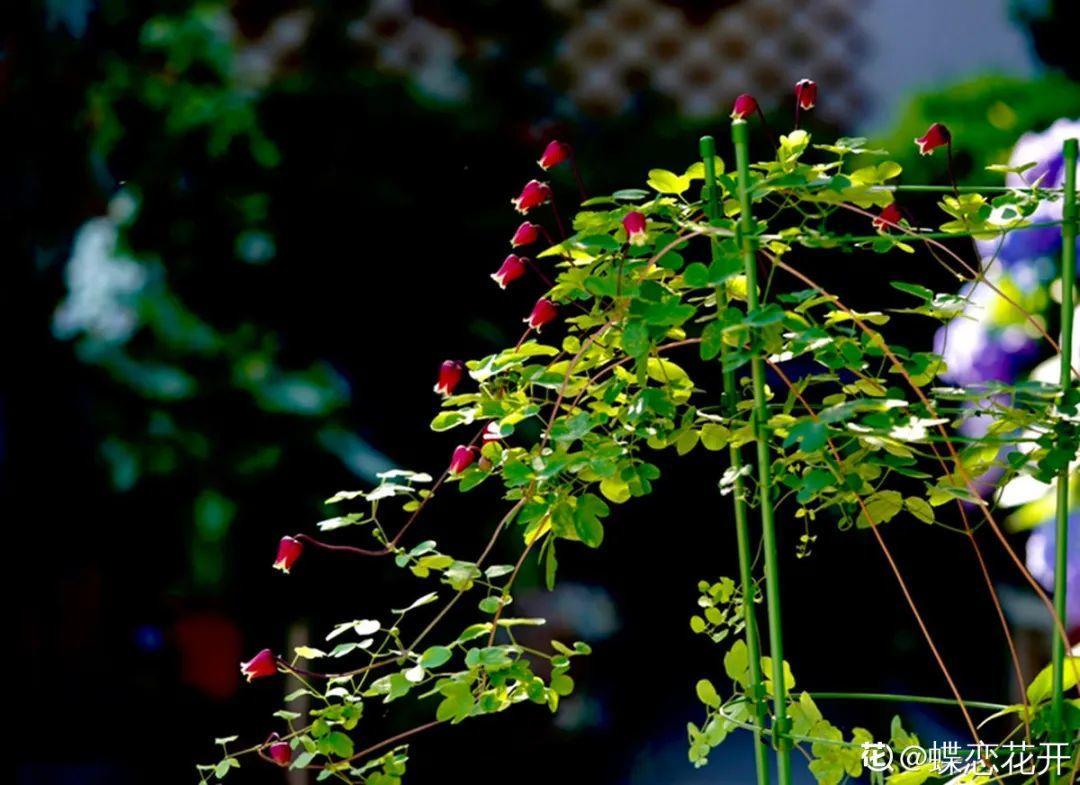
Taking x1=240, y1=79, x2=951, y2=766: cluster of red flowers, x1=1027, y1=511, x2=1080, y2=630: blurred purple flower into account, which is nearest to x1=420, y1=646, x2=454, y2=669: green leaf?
x1=240, y1=79, x2=951, y2=766: cluster of red flowers

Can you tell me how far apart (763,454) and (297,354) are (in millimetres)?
1340

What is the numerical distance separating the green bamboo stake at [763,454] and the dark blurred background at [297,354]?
46.1 inches

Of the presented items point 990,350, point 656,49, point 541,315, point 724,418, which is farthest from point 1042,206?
point 656,49

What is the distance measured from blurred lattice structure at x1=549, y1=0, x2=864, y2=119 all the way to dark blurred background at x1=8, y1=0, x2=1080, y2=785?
Answer: 32 millimetres

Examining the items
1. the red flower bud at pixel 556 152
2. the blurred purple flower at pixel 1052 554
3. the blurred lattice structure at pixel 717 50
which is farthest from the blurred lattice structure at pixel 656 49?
the red flower bud at pixel 556 152

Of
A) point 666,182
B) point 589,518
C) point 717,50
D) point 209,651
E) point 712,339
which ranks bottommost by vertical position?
point 209,651

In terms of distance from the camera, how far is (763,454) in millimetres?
912

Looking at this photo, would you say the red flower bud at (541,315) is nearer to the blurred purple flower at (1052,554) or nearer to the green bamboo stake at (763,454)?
the green bamboo stake at (763,454)

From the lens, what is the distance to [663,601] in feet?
8.32

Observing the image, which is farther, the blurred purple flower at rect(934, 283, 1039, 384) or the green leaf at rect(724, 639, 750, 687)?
the blurred purple flower at rect(934, 283, 1039, 384)

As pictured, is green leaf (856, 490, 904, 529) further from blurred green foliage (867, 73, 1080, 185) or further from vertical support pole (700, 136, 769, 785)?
blurred green foliage (867, 73, 1080, 185)

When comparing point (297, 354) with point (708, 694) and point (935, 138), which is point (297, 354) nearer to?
point (708, 694)

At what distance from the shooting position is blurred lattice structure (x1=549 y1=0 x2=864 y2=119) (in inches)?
109

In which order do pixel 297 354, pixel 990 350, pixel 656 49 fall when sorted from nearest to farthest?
1. pixel 990 350
2. pixel 297 354
3. pixel 656 49
